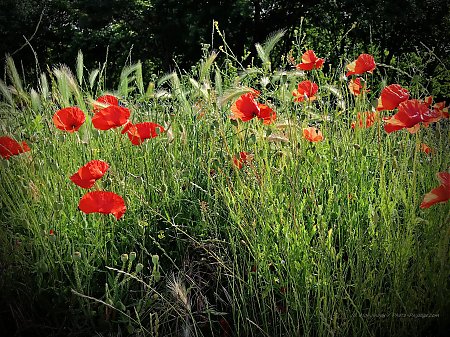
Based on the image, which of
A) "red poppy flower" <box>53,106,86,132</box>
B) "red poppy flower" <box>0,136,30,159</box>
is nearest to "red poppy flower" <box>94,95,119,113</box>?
"red poppy flower" <box>53,106,86,132</box>

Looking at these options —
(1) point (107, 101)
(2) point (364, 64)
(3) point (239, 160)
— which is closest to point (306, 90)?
(2) point (364, 64)

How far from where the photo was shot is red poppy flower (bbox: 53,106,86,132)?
2404 mm

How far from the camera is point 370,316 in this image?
1.88 m

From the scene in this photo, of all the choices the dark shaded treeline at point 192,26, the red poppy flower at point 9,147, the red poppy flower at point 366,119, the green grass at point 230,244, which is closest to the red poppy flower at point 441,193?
the green grass at point 230,244

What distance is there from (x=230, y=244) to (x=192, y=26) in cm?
1273

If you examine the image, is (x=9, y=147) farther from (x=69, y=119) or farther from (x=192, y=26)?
(x=192, y=26)

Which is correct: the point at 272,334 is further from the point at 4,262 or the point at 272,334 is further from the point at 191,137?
the point at 191,137

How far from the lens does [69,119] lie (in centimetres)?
242

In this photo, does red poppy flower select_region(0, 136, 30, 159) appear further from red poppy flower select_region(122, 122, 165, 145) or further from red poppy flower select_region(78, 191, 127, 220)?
red poppy flower select_region(78, 191, 127, 220)

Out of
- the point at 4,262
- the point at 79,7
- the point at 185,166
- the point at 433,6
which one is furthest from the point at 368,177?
the point at 79,7

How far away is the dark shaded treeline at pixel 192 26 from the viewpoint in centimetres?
1376

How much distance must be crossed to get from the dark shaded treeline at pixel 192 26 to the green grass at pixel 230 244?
995cm

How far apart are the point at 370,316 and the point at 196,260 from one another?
0.76 metres

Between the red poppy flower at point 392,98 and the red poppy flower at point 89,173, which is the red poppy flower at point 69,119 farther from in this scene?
the red poppy flower at point 392,98
